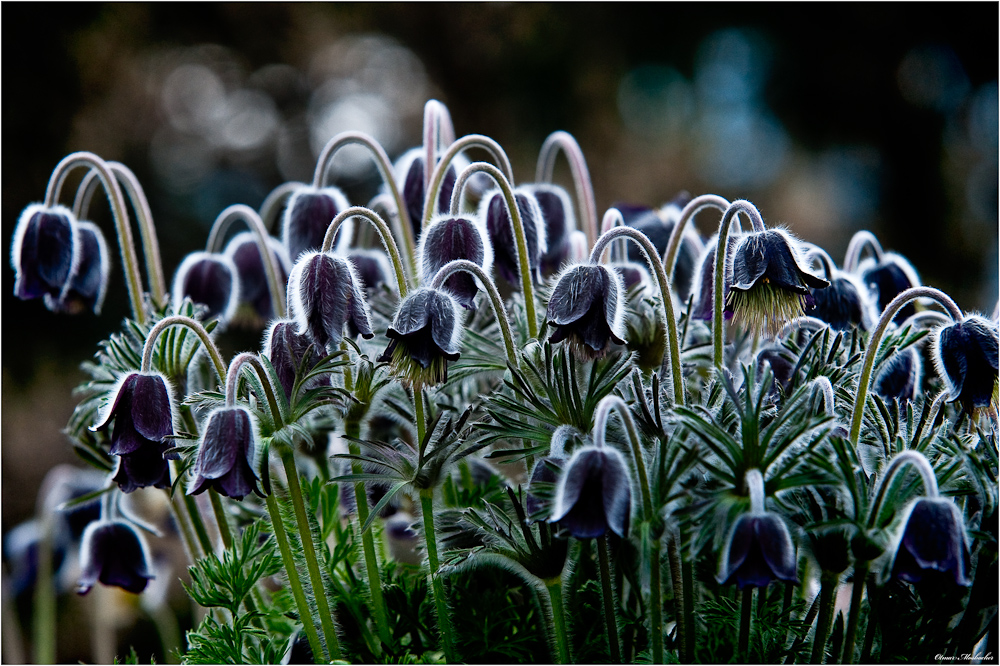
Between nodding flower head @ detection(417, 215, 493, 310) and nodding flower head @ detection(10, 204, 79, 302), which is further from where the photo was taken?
nodding flower head @ detection(10, 204, 79, 302)

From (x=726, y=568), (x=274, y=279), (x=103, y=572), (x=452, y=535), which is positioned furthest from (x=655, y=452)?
(x=103, y=572)

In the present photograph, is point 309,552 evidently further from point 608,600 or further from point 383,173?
point 383,173

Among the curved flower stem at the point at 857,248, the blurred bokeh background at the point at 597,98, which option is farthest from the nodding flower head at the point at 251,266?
the blurred bokeh background at the point at 597,98

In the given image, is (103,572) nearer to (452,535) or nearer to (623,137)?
(452,535)

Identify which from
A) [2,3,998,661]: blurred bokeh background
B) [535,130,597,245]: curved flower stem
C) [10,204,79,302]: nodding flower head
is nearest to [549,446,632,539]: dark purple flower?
[535,130,597,245]: curved flower stem

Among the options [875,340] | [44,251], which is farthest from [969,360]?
[44,251]

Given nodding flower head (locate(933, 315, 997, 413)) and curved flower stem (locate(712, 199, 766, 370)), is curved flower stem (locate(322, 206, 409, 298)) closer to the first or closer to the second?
curved flower stem (locate(712, 199, 766, 370))

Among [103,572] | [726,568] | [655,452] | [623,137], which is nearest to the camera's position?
[726,568]
